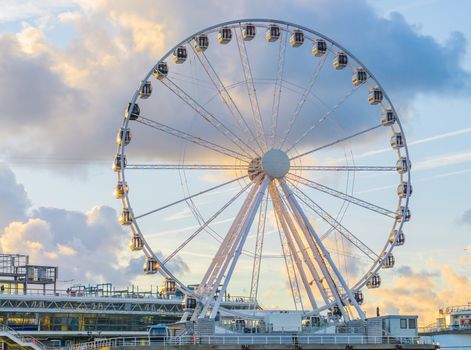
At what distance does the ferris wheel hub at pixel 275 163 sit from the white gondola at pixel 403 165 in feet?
41.0

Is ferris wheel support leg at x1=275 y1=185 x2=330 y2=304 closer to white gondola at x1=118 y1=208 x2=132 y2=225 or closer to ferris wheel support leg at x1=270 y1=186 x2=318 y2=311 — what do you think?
ferris wheel support leg at x1=270 y1=186 x2=318 y2=311

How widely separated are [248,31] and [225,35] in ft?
6.80

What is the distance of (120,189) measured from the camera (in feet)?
299

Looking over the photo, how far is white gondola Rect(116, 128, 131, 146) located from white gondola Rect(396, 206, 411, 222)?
25343mm

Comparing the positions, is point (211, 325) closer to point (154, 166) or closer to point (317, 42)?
point (154, 166)

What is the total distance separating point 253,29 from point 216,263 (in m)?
21.2

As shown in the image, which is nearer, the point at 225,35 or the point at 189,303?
the point at 189,303

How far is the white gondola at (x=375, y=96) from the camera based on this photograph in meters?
99.2

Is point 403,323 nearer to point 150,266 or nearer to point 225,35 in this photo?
point 150,266

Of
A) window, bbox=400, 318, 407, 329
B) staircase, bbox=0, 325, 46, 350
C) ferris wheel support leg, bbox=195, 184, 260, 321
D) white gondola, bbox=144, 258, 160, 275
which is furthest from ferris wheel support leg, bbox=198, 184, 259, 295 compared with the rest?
staircase, bbox=0, 325, 46, 350

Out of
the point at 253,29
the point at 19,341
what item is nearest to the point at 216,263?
the point at 253,29

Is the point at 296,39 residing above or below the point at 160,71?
above

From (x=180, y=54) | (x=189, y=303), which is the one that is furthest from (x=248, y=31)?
(x=189, y=303)

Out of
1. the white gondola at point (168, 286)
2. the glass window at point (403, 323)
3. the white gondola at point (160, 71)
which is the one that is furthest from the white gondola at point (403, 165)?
the white gondola at point (168, 286)
